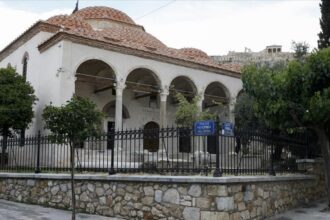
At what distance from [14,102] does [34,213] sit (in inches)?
394

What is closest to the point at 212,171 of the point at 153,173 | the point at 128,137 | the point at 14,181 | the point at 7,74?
the point at 153,173

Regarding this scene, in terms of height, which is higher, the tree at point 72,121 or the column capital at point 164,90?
the column capital at point 164,90

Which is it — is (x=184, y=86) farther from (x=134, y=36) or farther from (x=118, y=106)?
(x=118, y=106)

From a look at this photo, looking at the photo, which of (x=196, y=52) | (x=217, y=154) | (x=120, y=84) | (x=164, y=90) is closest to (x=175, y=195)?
(x=217, y=154)

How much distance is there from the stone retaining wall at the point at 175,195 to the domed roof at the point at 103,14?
15.8 m

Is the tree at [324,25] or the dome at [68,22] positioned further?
the dome at [68,22]

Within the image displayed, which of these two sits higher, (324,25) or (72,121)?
(324,25)

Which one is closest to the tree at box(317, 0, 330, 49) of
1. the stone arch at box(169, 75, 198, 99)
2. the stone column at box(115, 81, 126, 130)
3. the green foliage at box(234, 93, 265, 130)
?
the green foliage at box(234, 93, 265, 130)

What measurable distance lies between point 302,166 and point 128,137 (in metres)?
5.34

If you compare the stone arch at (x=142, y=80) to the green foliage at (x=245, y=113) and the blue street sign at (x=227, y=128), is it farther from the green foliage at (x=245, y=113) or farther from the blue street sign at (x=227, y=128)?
the blue street sign at (x=227, y=128)

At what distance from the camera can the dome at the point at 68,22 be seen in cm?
2072

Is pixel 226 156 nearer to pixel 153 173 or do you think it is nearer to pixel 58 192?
pixel 153 173

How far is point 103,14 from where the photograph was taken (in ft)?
84.2

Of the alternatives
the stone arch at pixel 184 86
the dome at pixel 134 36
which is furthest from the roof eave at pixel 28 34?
the stone arch at pixel 184 86
